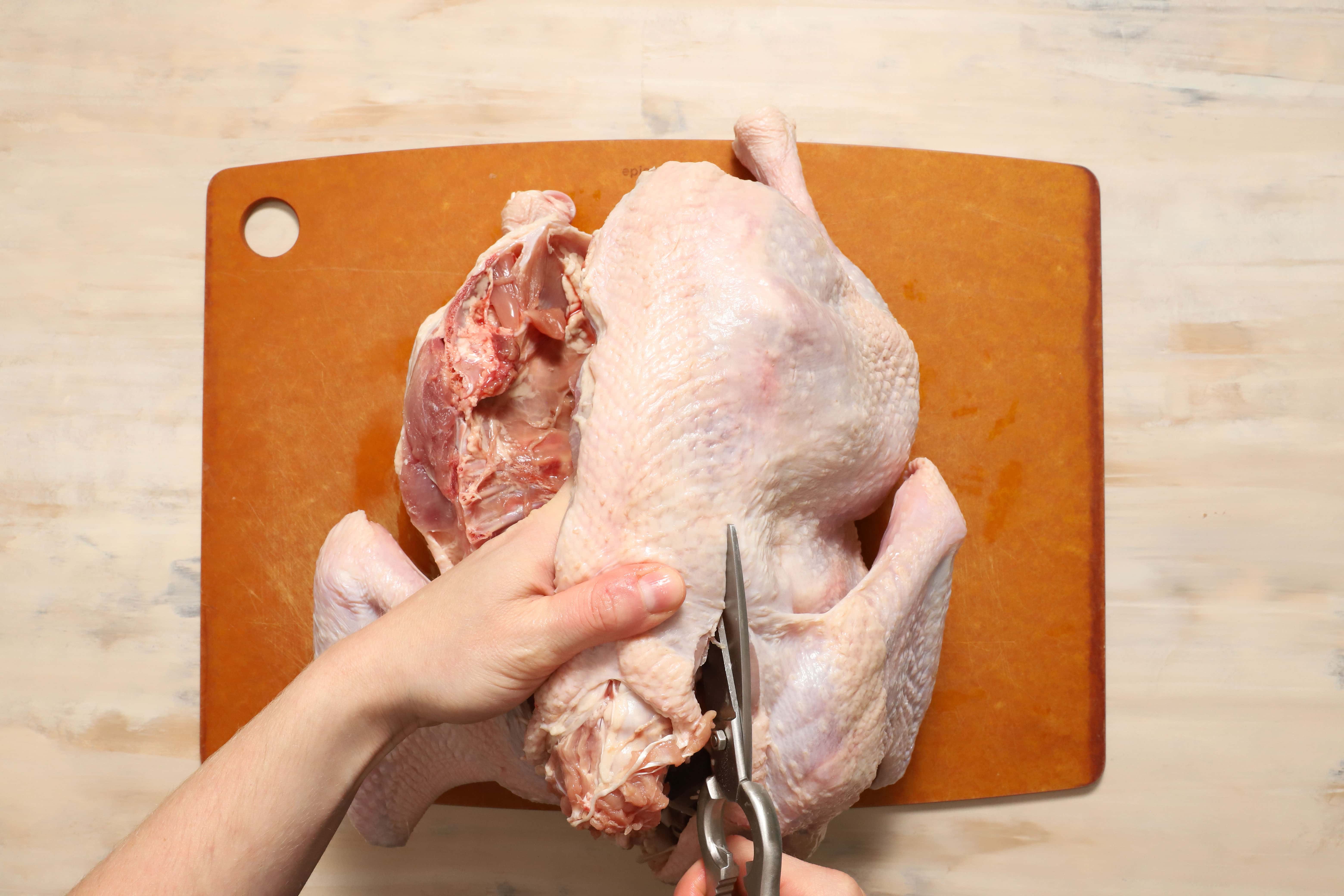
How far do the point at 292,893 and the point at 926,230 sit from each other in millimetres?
1710

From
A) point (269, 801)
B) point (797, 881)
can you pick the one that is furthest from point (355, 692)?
point (797, 881)

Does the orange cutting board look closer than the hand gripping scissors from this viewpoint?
No

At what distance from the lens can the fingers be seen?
4.03 feet

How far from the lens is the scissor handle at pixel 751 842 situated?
1.17 m

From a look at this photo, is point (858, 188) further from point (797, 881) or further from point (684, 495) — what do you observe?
point (797, 881)

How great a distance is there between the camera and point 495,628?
1.29 m

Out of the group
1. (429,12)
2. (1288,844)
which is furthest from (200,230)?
(1288,844)

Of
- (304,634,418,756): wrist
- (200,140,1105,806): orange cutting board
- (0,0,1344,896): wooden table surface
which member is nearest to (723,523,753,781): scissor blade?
(304,634,418,756): wrist

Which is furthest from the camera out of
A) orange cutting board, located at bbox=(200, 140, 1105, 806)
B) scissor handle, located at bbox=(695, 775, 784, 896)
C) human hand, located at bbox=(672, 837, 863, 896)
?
orange cutting board, located at bbox=(200, 140, 1105, 806)

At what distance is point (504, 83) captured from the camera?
203 cm

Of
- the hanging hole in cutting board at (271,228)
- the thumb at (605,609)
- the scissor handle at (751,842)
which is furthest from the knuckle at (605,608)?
the hanging hole in cutting board at (271,228)

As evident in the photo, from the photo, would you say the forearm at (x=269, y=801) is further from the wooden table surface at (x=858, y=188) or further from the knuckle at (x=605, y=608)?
the wooden table surface at (x=858, y=188)

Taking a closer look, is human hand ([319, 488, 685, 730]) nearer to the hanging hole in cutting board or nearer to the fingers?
the fingers

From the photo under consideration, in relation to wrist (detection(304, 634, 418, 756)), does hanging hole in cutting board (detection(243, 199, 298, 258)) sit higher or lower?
higher
